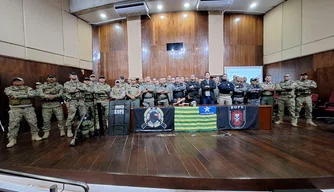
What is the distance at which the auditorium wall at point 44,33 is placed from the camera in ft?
15.4

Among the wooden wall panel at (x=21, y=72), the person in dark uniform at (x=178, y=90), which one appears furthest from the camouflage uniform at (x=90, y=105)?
the person in dark uniform at (x=178, y=90)

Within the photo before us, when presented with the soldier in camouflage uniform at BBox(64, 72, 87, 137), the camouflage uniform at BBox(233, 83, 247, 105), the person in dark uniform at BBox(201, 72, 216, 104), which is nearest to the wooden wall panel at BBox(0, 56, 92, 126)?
the soldier in camouflage uniform at BBox(64, 72, 87, 137)

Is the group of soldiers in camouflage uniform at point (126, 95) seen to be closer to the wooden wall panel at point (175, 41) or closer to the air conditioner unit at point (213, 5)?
the wooden wall panel at point (175, 41)

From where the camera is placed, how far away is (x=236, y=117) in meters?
4.32

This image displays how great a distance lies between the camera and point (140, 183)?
6.88ft

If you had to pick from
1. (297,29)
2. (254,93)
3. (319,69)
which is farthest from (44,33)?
(319,69)

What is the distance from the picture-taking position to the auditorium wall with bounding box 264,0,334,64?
5.40 meters

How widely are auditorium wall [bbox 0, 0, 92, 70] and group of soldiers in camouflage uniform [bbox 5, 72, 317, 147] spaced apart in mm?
1435

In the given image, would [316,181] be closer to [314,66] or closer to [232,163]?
[232,163]

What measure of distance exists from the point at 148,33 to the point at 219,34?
3.67 m

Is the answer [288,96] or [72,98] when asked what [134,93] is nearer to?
[72,98]

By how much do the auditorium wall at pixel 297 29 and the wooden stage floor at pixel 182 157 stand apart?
375 centimetres

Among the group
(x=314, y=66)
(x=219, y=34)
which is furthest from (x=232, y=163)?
(x=219, y=34)

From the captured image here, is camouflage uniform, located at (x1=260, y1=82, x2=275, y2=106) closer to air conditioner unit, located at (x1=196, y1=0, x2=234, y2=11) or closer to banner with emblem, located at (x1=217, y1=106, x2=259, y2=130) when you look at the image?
banner with emblem, located at (x1=217, y1=106, x2=259, y2=130)
